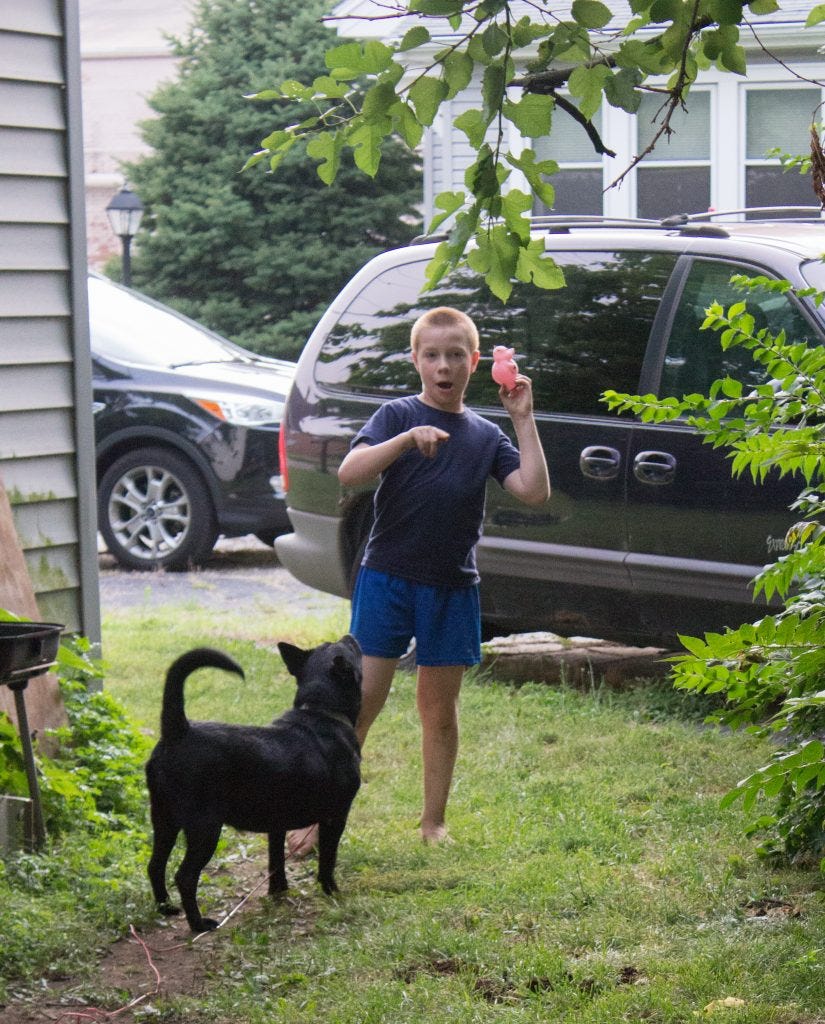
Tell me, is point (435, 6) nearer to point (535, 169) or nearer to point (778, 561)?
point (535, 169)

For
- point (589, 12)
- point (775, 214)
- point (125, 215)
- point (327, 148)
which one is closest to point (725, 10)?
point (589, 12)

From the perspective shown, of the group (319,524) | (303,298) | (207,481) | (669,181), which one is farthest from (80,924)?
(303,298)

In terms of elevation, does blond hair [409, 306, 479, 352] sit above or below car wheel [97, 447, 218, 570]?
above

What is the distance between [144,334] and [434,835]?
7462 mm

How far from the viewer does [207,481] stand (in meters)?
10.8

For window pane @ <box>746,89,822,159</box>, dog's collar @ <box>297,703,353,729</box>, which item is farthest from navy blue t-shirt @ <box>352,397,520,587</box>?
window pane @ <box>746,89,822,159</box>

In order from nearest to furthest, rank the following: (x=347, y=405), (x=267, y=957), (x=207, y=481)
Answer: (x=267, y=957)
(x=347, y=405)
(x=207, y=481)

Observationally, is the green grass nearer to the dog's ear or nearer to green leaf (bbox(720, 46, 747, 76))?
the dog's ear

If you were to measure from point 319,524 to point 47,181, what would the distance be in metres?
2.25

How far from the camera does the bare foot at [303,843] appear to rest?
16.7 feet

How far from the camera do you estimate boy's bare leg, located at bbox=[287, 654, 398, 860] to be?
5.05 meters

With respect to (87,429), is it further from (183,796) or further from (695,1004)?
(695,1004)

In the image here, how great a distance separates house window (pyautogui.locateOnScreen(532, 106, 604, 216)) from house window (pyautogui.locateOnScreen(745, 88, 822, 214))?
5.87ft

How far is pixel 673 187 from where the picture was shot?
57.2ft
